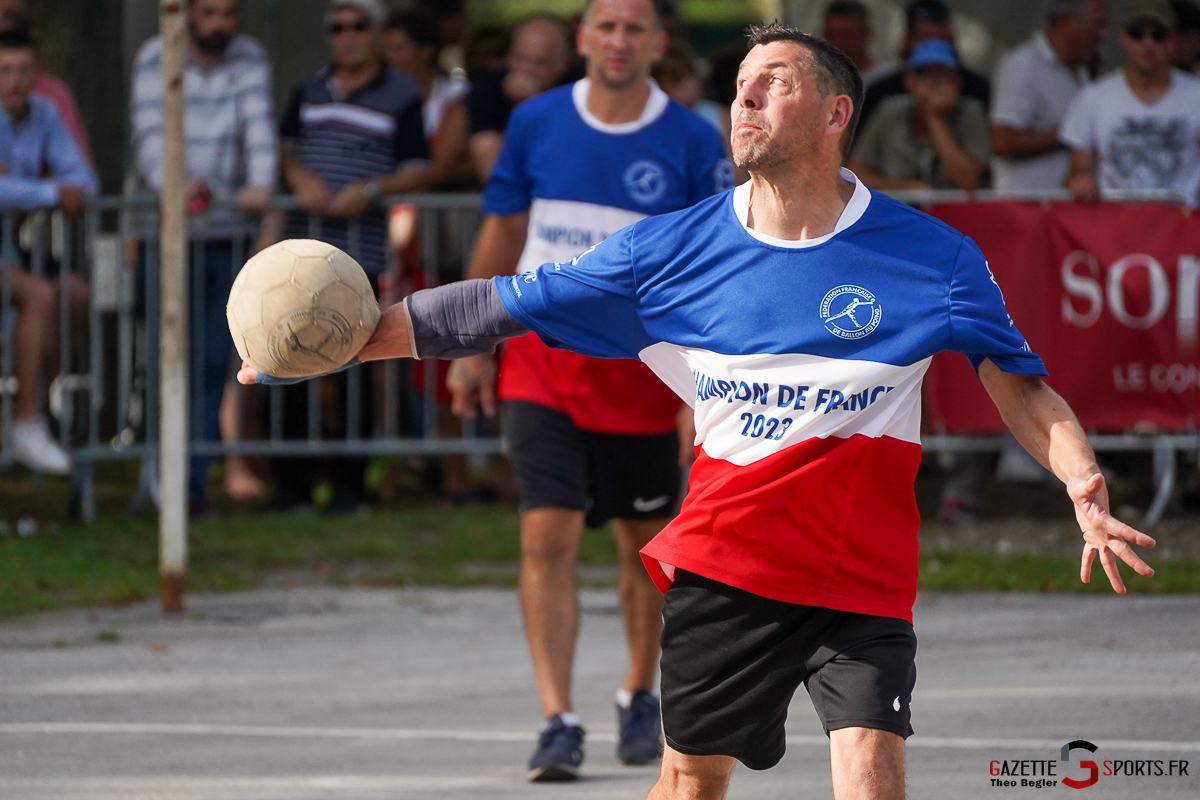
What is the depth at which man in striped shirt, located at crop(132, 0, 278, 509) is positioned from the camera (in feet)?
33.9

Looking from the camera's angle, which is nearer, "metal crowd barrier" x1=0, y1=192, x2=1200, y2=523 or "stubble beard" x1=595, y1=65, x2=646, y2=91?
"stubble beard" x1=595, y1=65, x2=646, y2=91

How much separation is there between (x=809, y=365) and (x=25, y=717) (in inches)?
155

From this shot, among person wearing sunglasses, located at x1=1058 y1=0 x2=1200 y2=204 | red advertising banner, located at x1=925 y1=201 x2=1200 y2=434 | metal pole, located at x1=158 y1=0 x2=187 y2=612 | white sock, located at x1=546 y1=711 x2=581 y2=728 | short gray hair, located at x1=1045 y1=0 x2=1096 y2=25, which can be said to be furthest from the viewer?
short gray hair, located at x1=1045 y1=0 x2=1096 y2=25

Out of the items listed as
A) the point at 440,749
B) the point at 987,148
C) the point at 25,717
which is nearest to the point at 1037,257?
the point at 987,148

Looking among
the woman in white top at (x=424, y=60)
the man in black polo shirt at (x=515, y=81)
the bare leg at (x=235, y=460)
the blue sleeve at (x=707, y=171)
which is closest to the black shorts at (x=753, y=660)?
the blue sleeve at (x=707, y=171)

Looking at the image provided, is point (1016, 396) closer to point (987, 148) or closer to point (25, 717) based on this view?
point (25, 717)

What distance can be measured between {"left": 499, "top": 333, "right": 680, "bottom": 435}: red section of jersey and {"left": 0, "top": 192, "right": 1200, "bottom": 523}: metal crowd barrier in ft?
14.5

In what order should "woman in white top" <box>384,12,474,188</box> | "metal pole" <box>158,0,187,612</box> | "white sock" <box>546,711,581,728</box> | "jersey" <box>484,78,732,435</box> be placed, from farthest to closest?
"woman in white top" <box>384,12,474,188</box> → "metal pole" <box>158,0,187,612</box> → "jersey" <box>484,78,732,435</box> → "white sock" <box>546,711,581,728</box>

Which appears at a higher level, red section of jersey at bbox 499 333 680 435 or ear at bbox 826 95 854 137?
ear at bbox 826 95 854 137

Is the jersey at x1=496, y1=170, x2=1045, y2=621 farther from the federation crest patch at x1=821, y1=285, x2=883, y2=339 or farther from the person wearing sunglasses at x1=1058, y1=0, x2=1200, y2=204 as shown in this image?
the person wearing sunglasses at x1=1058, y1=0, x2=1200, y2=204

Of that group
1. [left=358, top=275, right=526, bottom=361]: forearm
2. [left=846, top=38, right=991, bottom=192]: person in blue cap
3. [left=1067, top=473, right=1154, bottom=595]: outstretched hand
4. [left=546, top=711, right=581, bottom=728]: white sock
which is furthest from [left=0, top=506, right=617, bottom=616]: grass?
→ [left=1067, top=473, right=1154, bottom=595]: outstretched hand

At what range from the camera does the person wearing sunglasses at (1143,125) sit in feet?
33.3

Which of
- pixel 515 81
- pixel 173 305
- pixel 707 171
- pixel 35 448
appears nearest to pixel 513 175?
pixel 707 171

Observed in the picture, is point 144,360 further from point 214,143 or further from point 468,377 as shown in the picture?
point 468,377
